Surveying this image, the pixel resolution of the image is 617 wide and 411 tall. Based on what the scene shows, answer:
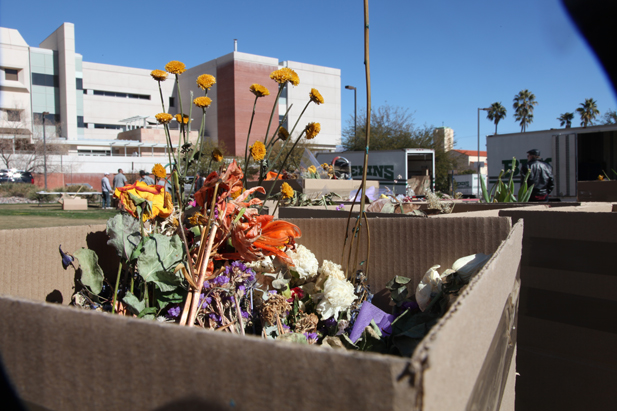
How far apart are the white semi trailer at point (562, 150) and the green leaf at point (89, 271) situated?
13490mm

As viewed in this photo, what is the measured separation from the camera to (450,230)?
1.28 meters

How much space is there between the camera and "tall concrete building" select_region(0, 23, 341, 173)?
40.8 meters

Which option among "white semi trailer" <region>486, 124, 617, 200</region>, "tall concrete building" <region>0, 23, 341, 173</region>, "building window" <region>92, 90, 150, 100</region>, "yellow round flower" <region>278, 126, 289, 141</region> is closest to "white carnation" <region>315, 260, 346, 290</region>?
"yellow round flower" <region>278, 126, 289, 141</region>

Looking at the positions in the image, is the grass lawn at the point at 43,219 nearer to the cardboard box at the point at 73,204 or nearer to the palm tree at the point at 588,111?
the cardboard box at the point at 73,204

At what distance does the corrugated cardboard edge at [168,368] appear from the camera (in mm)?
351

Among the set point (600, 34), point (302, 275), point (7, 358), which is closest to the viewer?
point (7, 358)

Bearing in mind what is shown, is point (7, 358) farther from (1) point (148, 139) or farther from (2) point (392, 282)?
(1) point (148, 139)

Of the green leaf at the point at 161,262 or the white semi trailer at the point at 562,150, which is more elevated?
the white semi trailer at the point at 562,150

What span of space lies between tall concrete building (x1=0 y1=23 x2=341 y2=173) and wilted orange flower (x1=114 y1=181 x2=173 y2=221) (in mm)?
38352

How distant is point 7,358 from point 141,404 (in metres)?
0.25

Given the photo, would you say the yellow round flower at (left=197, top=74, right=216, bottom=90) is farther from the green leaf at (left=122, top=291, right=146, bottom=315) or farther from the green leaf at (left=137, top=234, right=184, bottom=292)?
the green leaf at (left=122, top=291, right=146, bottom=315)

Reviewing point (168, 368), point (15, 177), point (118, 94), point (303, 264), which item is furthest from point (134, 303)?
point (118, 94)

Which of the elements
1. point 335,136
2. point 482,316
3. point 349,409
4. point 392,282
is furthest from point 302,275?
point 335,136

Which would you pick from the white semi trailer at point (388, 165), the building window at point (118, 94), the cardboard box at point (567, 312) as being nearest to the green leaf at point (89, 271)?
the cardboard box at point (567, 312)
